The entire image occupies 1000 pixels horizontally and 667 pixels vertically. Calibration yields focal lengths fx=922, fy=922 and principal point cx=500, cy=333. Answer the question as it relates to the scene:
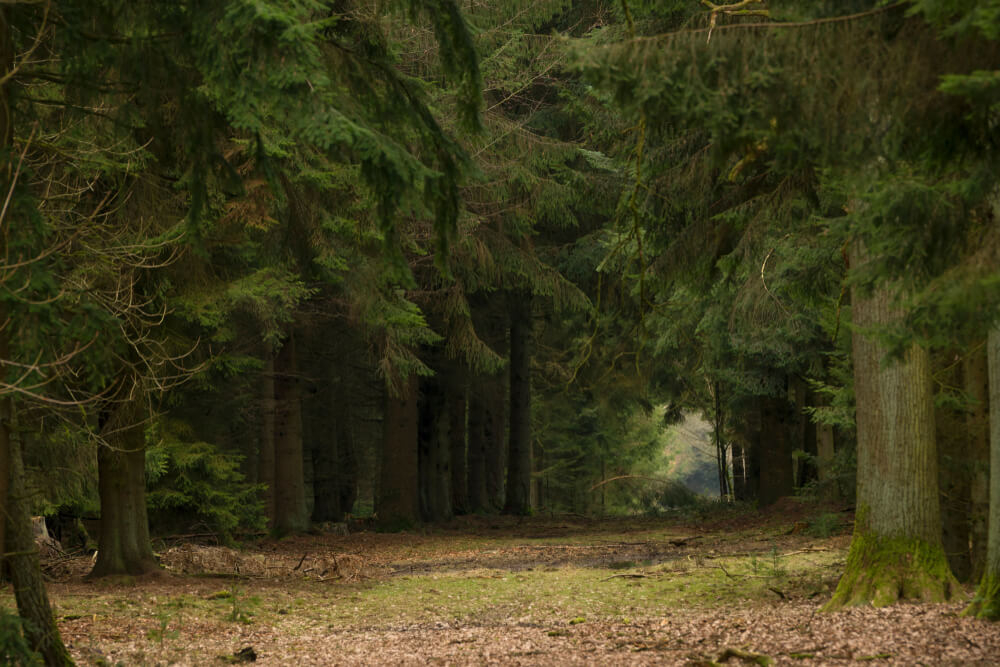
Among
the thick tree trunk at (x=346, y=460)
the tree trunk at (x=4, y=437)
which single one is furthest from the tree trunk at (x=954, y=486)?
the thick tree trunk at (x=346, y=460)

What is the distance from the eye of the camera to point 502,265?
68.0ft

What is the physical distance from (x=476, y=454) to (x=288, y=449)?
8.93m

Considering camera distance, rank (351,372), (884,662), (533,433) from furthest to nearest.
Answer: (533,433) < (351,372) < (884,662)

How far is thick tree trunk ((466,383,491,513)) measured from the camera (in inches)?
1083

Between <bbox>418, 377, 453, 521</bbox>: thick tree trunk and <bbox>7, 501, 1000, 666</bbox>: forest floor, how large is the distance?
25.5 ft

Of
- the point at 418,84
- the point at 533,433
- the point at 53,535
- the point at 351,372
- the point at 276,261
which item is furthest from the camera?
the point at 533,433

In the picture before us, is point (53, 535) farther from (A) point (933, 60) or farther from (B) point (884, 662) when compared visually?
(A) point (933, 60)

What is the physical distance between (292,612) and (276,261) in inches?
177

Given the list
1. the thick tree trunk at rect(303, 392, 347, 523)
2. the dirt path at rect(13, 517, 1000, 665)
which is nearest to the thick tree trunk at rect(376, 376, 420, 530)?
the thick tree trunk at rect(303, 392, 347, 523)

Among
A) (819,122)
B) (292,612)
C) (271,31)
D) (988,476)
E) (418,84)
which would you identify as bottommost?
(292,612)

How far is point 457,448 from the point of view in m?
27.8

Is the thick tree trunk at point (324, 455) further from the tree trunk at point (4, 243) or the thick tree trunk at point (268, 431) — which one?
the tree trunk at point (4, 243)

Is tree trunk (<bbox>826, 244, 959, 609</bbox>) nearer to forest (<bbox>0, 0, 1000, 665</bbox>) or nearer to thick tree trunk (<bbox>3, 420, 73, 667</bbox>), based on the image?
forest (<bbox>0, 0, 1000, 665</bbox>)

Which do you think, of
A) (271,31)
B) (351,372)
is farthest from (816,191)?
(351,372)
